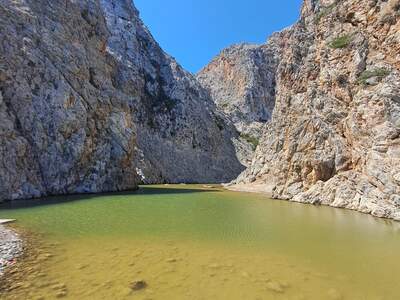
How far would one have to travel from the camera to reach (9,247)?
12953 mm

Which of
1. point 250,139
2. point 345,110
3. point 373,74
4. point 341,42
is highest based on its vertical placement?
point 341,42

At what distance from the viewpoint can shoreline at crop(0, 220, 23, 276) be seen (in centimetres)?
1118

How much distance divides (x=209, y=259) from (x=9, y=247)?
7.67 m

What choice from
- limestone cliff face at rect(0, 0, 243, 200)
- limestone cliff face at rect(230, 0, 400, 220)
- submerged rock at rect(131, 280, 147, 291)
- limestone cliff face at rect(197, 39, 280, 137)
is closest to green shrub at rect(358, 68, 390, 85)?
limestone cliff face at rect(230, 0, 400, 220)

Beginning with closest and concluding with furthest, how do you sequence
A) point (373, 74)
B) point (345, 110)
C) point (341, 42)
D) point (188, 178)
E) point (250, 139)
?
point (373, 74), point (345, 110), point (341, 42), point (188, 178), point (250, 139)

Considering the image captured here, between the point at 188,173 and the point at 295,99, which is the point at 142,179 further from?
the point at 295,99

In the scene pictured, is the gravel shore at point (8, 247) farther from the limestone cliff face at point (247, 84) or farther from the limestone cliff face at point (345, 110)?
the limestone cliff face at point (247, 84)

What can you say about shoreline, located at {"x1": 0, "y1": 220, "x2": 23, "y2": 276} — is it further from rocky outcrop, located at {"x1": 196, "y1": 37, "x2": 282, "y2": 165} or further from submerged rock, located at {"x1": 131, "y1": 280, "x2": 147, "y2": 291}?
rocky outcrop, located at {"x1": 196, "y1": 37, "x2": 282, "y2": 165}

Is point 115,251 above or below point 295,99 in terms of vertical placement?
below

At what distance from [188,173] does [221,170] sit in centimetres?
1178

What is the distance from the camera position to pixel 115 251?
1305 cm

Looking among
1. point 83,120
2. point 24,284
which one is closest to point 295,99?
point 83,120

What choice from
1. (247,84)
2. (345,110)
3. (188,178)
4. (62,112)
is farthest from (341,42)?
(247,84)

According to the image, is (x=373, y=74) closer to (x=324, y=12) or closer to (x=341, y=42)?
(x=341, y=42)
